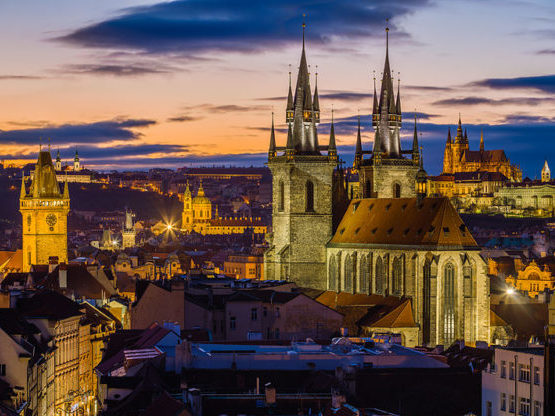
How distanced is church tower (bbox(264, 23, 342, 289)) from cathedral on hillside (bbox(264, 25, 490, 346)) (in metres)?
0.08

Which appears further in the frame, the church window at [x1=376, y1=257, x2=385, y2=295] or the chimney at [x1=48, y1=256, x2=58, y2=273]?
the chimney at [x1=48, y1=256, x2=58, y2=273]

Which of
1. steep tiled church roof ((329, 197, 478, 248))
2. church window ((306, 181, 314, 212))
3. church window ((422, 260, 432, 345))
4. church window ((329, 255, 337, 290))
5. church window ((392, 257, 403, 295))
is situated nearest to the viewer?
church window ((422, 260, 432, 345))

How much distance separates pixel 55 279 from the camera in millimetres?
99312

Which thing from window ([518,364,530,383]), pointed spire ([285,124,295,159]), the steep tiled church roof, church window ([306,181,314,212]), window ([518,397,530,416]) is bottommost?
window ([518,397,530,416])

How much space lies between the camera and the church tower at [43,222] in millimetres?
129750

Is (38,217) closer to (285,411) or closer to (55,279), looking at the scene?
(55,279)

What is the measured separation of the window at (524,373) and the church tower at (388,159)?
61.3 m

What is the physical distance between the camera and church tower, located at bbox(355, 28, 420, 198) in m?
105

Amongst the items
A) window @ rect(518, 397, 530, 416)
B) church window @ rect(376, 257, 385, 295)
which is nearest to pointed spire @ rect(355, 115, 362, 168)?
church window @ rect(376, 257, 385, 295)

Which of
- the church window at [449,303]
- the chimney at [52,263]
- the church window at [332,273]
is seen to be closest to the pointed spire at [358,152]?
the church window at [332,273]

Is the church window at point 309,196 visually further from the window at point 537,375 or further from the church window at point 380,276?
the window at point 537,375

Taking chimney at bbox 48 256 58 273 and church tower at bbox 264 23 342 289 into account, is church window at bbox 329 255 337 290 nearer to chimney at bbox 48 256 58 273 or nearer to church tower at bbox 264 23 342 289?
church tower at bbox 264 23 342 289

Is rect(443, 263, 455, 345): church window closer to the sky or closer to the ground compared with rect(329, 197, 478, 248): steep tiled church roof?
closer to the ground

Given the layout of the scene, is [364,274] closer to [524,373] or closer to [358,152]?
[358,152]
